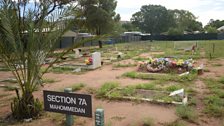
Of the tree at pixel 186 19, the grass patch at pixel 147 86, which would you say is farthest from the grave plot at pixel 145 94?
the tree at pixel 186 19

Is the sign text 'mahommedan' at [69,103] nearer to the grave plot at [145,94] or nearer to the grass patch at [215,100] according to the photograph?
the grave plot at [145,94]

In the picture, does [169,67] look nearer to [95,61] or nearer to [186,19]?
[95,61]

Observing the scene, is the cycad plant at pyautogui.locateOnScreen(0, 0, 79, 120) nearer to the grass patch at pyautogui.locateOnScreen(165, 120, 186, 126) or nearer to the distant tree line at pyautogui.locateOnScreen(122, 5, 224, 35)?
the grass patch at pyautogui.locateOnScreen(165, 120, 186, 126)

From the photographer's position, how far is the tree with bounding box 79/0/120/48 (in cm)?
2511

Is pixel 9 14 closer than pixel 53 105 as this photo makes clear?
No

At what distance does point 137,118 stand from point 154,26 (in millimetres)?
56389

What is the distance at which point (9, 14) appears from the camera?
15.2 ft

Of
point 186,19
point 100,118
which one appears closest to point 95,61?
point 100,118

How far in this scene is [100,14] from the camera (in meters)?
25.0

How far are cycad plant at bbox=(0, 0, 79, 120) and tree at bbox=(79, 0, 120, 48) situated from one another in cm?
1959

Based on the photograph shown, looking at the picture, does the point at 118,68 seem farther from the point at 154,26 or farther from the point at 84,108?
the point at 154,26

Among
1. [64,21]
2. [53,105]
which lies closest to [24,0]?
[64,21]

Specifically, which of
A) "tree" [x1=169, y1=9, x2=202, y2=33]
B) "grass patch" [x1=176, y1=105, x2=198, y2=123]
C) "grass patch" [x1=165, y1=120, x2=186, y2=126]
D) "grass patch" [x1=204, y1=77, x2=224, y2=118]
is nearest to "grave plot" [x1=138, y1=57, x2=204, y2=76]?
"grass patch" [x1=204, y1=77, x2=224, y2=118]

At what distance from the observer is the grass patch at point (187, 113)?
4699 millimetres
